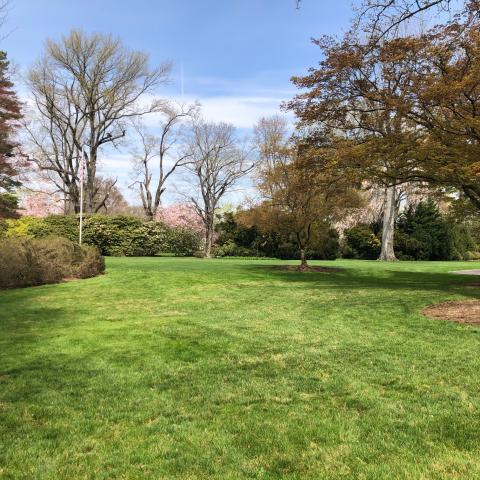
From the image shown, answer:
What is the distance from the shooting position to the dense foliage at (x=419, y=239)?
1357 inches

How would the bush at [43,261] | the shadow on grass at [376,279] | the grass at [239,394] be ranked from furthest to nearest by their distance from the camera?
the bush at [43,261], the shadow on grass at [376,279], the grass at [239,394]

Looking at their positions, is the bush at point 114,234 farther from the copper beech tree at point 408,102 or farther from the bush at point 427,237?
the copper beech tree at point 408,102

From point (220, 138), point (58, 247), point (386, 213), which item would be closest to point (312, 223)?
point (58, 247)

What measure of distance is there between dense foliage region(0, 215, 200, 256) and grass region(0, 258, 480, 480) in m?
22.1

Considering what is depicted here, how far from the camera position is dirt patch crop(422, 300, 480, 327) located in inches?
335

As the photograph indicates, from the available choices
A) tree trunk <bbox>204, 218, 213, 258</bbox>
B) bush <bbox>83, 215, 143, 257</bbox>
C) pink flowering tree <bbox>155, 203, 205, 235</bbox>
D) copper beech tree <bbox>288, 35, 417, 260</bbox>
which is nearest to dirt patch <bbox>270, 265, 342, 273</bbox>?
copper beech tree <bbox>288, 35, 417, 260</bbox>

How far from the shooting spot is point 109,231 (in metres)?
31.9

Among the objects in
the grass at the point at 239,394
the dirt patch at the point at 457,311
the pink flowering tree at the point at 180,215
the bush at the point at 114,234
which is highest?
the pink flowering tree at the point at 180,215

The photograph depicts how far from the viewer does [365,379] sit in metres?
5.22

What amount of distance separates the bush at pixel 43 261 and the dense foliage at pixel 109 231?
1407 cm

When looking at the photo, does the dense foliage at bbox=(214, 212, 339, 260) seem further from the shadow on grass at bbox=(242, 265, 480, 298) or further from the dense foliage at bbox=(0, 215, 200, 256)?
the shadow on grass at bbox=(242, 265, 480, 298)

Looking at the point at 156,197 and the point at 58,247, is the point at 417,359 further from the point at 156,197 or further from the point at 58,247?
the point at 156,197

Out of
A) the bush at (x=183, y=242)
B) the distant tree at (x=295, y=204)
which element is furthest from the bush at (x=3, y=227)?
the distant tree at (x=295, y=204)

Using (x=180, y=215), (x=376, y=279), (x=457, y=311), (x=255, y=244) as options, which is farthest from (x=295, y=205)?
(x=180, y=215)
